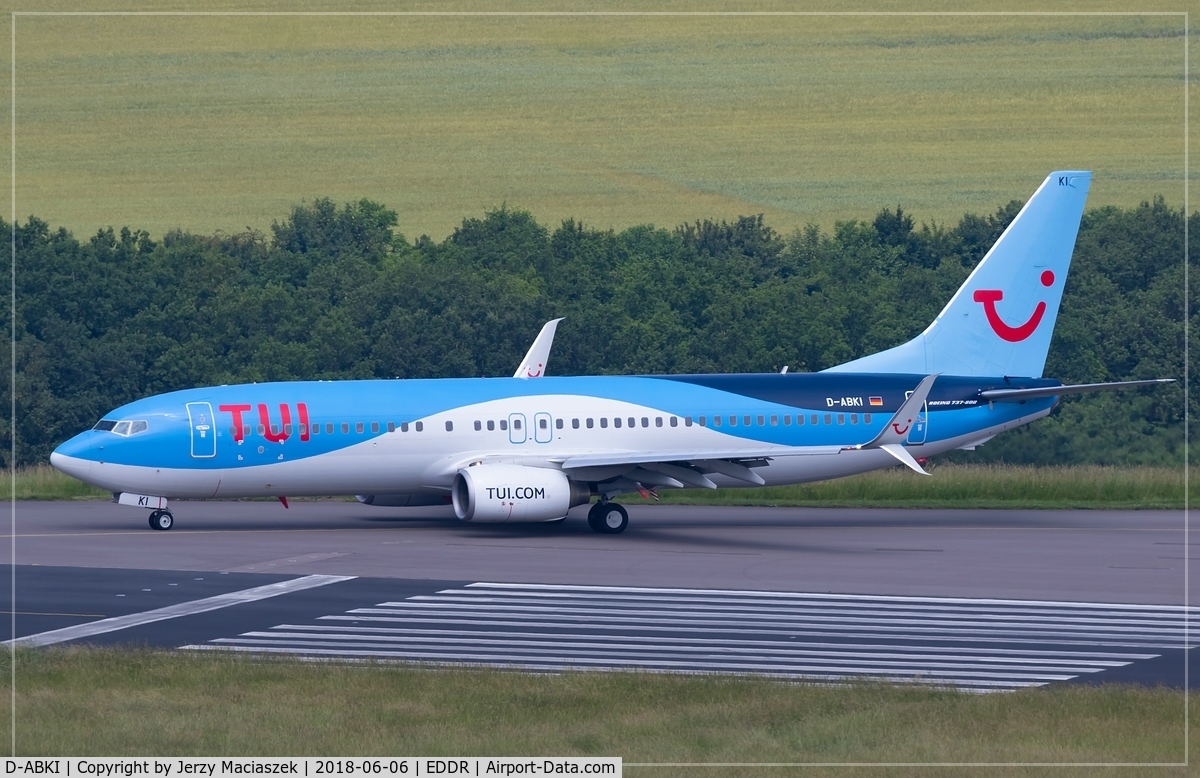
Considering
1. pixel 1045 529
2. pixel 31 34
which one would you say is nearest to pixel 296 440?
pixel 1045 529

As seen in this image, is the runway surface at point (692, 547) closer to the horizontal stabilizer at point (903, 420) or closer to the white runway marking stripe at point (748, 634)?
the white runway marking stripe at point (748, 634)

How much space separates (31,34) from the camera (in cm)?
9656

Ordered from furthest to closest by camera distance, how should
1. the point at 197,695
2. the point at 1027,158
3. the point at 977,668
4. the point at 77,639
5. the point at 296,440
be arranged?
the point at 1027,158 → the point at 296,440 → the point at 77,639 → the point at 977,668 → the point at 197,695

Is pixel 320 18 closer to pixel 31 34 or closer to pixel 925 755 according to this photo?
pixel 31 34

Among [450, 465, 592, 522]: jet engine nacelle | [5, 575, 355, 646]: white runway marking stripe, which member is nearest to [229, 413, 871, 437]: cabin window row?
[450, 465, 592, 522]: jet engine nacelle

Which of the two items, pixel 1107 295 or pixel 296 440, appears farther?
pixel 1107 295

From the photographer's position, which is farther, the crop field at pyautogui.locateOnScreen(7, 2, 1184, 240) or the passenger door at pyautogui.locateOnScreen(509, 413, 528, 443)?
the crop field at pyautogui.locateOnScreen(7, 2, 1184, 240)

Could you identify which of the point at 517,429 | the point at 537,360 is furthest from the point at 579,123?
the point at 517,429

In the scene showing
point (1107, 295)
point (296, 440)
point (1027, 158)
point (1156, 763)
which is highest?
point (1027, 158)

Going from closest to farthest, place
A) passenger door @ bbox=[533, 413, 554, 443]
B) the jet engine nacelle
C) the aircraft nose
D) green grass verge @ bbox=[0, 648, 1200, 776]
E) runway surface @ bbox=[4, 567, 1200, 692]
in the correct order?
green grass verge @ bbox=[0, 648, 1200, 776] < runway surface @ bbox=[4, 567, 1200, 692] < the jet engine nacelle < the aircraft nose < passenger door @ bbox=[533, 413, 554, 443]

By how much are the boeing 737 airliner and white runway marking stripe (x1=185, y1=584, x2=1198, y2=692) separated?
28.7 ft

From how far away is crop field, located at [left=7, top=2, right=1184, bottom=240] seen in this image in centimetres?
9712

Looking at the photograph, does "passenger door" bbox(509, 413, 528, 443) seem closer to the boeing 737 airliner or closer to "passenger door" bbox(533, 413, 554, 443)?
the boeing 737 airliner

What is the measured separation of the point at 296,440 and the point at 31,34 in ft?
224
